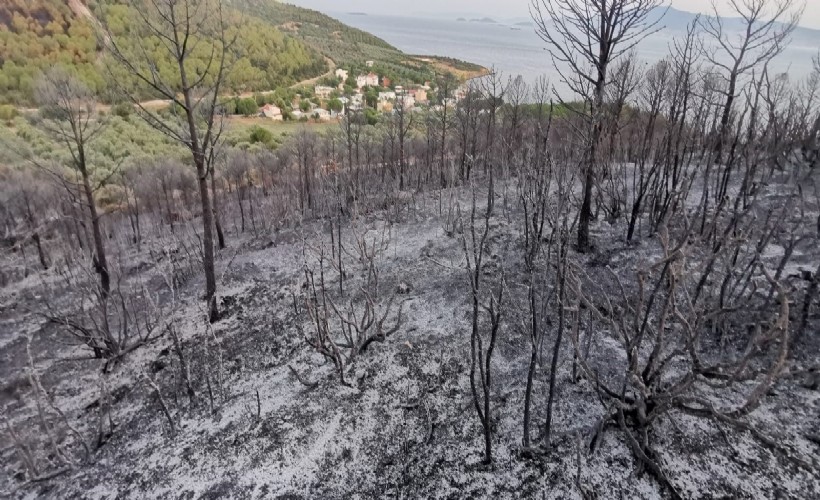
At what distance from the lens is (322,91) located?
122 feet

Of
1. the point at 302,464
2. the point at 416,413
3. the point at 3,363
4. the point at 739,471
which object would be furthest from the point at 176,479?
the point at 3,363

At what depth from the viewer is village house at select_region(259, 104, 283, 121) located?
3081 centimetres

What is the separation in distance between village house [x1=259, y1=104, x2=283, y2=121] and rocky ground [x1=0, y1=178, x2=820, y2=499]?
2679 centimetres

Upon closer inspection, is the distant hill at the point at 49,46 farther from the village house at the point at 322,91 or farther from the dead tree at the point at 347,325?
the dead tree at the point at 347,325

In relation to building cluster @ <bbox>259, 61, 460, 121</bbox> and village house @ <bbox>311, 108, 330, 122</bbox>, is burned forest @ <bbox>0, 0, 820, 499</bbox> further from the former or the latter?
village house @ <bbox>311, 108, 330, 122</bbox>

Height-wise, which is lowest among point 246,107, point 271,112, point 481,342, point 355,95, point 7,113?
point 481,342

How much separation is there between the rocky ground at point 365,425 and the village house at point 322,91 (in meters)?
33.1

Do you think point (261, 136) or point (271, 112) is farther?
point (271, 112)

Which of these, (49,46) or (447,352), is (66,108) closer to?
(447,352)

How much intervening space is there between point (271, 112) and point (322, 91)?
292 inches

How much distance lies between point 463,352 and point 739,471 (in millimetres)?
2531

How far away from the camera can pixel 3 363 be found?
6.95 meters

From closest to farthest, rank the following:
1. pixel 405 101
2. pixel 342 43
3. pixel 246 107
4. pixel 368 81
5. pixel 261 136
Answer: pixel 405 101 → pixel 261 136 → pixel 246 107 → pixel 368 81 → pixel 342 43

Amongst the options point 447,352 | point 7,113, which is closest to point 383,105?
point 7,113
